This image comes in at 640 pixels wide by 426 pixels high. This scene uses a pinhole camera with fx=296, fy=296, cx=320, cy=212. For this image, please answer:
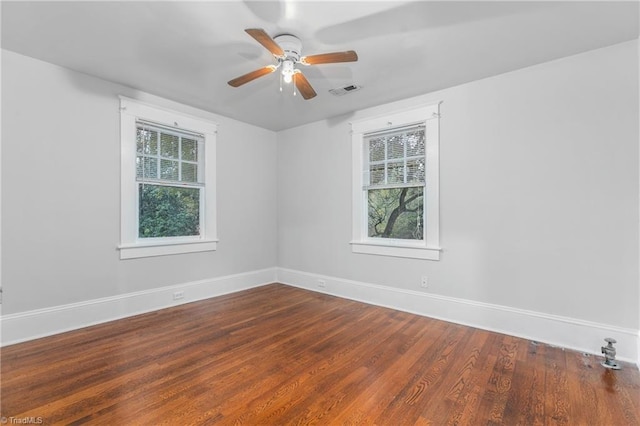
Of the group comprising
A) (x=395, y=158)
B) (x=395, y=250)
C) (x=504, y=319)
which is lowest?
(x=504, y=319)

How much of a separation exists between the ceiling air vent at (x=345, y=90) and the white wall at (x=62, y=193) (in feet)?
7.04

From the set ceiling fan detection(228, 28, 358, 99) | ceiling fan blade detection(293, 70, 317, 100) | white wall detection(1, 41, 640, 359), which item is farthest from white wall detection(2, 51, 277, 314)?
ceiling fan blade detection(293, 70, 317, 100)

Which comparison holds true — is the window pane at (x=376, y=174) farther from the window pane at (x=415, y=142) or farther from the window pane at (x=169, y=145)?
the window pane at (x=169, y=145)

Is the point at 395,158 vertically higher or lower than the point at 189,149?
lower

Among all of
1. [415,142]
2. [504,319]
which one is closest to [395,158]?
[415,142]

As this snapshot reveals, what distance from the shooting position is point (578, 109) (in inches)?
109

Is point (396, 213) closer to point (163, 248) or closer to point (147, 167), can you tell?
point (163, 248)

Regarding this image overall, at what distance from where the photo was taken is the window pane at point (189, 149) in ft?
13.6

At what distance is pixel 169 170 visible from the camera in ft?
13.0

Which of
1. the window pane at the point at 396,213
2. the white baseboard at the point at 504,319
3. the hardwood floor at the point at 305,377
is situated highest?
the window pane at the point at 396,213

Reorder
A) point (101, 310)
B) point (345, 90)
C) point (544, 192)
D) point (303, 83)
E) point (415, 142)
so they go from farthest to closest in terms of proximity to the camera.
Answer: point (415, 142), point (345, 90), point (101, 310), point (544, 192), point (303, 83)

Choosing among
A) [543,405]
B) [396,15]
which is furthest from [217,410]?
[396,15]

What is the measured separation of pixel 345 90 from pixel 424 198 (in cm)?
164

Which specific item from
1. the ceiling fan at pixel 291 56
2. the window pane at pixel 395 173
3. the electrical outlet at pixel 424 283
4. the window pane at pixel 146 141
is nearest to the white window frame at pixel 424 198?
the electrical outlet at pixel 424 283
